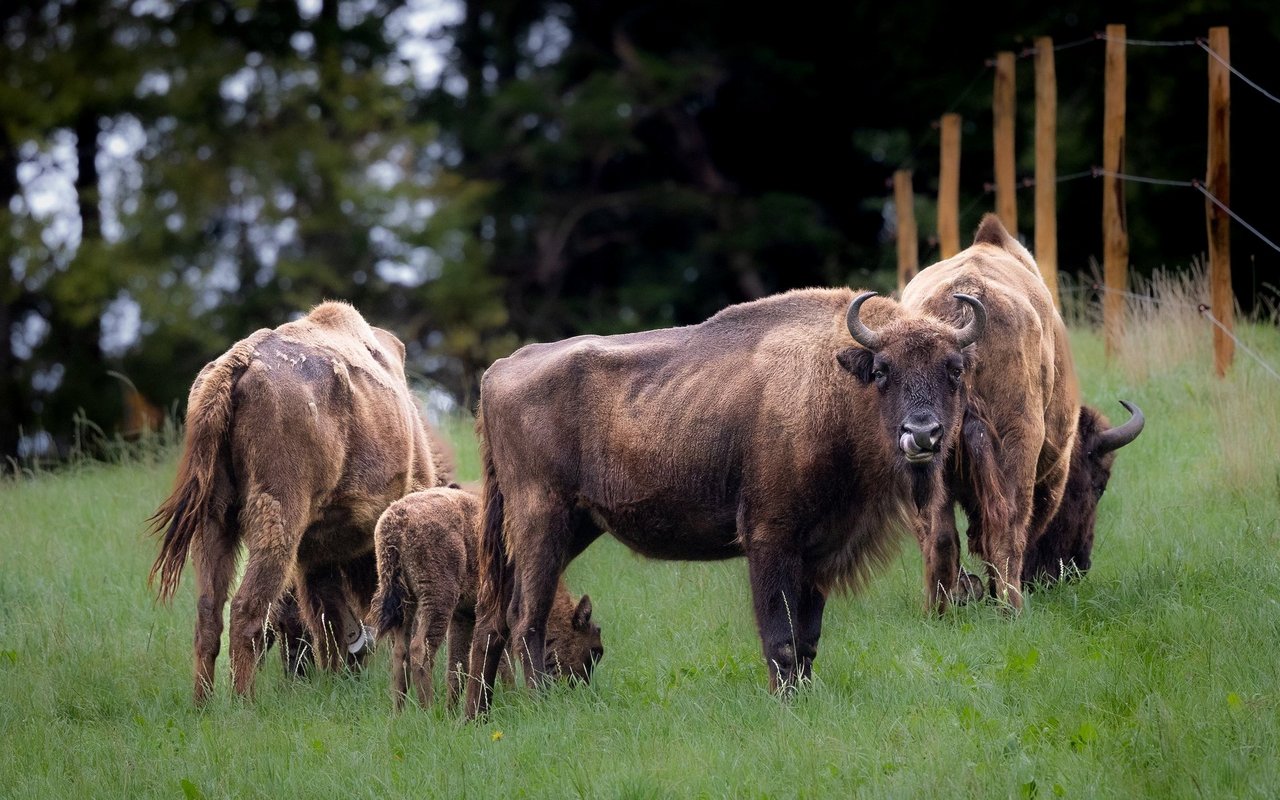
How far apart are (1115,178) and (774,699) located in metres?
7.91

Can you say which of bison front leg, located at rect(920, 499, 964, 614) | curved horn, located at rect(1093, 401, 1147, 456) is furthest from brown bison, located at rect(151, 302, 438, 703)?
curved horn, located at rect(1093, 401, 1147, 456)

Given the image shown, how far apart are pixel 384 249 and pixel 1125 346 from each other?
515 inches

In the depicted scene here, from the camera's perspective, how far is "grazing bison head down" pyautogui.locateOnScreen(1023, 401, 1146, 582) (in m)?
9.20

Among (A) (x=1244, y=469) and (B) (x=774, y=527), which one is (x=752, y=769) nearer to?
(B) (x=774, y=527)

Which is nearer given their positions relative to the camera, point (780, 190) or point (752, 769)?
point (752, 769)

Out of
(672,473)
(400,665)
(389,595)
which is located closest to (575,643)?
(400,665)

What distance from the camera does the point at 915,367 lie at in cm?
709

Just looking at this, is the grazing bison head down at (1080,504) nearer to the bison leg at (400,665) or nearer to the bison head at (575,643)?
the bison head at (575,643)

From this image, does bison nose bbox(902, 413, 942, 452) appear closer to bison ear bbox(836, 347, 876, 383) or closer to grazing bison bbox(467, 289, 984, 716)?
grazing bison bbox(467, 289, 984, 716)

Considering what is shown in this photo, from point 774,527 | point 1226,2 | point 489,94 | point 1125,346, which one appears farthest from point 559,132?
point 774,527

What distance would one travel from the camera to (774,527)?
7.28 meters

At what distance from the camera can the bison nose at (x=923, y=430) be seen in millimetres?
6805

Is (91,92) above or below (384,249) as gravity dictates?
above

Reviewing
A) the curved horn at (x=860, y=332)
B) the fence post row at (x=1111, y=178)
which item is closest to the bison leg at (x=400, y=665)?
the curved horn at (x=860, y=332)
